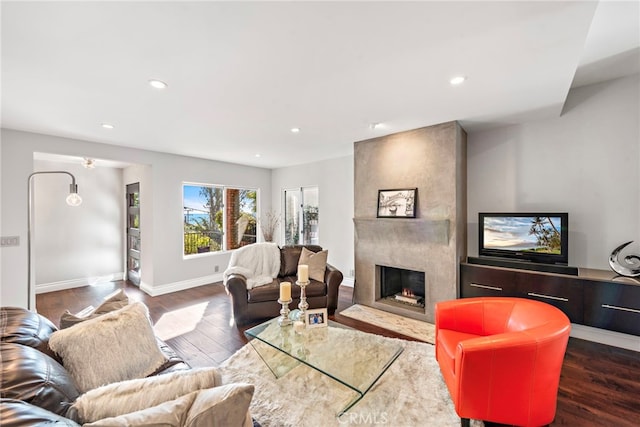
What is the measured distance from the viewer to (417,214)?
350 cm

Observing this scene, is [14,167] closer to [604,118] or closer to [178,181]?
[178,181]

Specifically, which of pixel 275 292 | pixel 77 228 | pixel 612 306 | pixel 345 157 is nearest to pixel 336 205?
pixel 345 157

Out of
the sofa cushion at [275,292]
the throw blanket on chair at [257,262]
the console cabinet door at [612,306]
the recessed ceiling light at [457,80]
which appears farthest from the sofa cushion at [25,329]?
the console cabinet door at [612,306]

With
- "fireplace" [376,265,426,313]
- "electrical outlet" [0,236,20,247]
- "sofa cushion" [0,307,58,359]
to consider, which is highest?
"electrical outlet" [0,236,20,247]

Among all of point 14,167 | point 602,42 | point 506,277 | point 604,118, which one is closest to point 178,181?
point 14,167

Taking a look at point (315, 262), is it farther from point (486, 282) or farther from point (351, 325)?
point (486, 282)

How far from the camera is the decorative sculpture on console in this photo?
259 centimetres

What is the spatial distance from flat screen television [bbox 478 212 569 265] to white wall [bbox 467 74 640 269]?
12.1 inches

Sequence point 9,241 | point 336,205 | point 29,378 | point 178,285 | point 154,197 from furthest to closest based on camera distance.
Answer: point 336,205 < point 178,285 < point 154,197 < point 9,241 < point 29,378

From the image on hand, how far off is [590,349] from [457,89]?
3.02 meters

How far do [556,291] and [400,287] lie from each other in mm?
1913

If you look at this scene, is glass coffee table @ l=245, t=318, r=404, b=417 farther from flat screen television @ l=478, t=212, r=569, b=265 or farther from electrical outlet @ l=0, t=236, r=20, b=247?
electrical outlet @ l=0, t=236, r=20, b=247

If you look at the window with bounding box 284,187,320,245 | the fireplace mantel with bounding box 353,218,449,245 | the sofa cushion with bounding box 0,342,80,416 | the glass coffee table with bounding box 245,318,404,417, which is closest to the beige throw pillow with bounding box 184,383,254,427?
the sofa cushion with bounding box 0,342,80,416

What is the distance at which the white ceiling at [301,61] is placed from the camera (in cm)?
145
